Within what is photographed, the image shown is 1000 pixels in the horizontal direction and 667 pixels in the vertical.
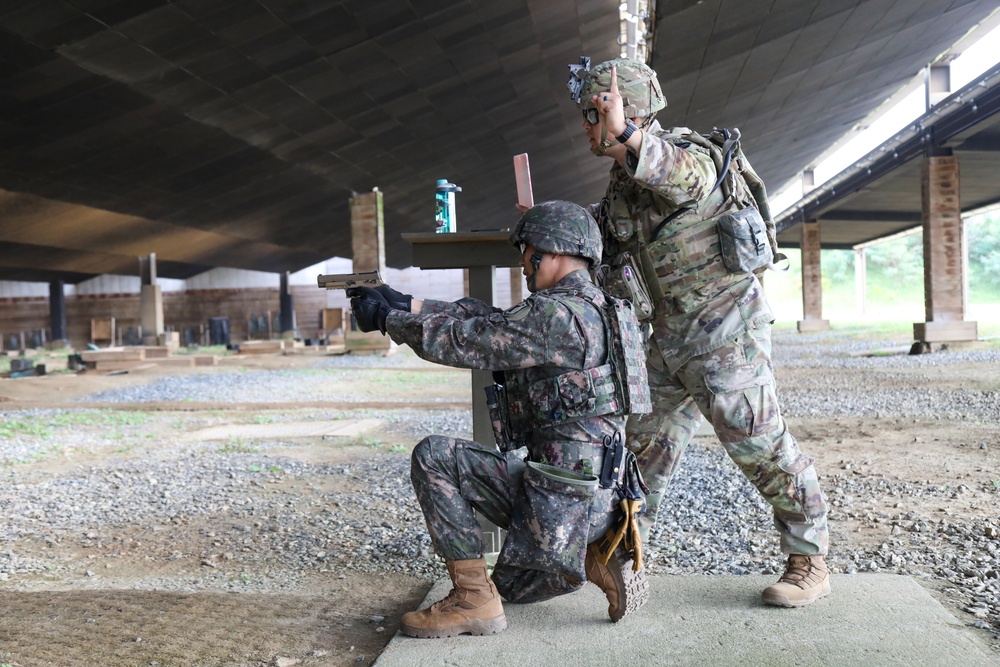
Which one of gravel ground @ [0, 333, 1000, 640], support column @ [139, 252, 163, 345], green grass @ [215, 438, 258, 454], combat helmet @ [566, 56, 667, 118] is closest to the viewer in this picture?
combat helmet @ [566, 56, 667, 118]

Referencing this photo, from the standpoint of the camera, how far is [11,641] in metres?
2.61

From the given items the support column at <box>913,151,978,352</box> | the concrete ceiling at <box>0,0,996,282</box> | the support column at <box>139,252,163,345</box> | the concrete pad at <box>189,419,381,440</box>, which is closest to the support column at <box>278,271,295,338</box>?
the support column at <box>139,252,163,345</box>

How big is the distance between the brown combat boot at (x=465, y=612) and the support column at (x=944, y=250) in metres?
15.5

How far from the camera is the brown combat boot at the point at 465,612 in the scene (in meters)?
2.51

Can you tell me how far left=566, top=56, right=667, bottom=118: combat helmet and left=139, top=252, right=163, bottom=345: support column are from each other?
76.9ft

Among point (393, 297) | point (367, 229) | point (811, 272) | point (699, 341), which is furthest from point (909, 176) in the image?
point (393, 297)

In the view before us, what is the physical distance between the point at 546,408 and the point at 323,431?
18.3 ft

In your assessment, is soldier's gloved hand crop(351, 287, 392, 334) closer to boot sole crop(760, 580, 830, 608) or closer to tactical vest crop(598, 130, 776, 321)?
tactical vest crop(598, 130, 776, 321)

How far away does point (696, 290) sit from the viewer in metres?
2.90

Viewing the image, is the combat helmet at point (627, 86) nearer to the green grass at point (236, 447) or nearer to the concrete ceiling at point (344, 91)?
the green grass at point (236, 447)

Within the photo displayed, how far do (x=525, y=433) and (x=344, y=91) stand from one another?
37.3 ft

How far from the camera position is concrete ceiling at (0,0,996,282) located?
1009cm

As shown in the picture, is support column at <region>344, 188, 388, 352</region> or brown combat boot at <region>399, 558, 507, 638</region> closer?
brown combat boot at <region>399, 558, 507, 638</region>

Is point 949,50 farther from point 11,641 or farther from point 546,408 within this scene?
point 11,641
